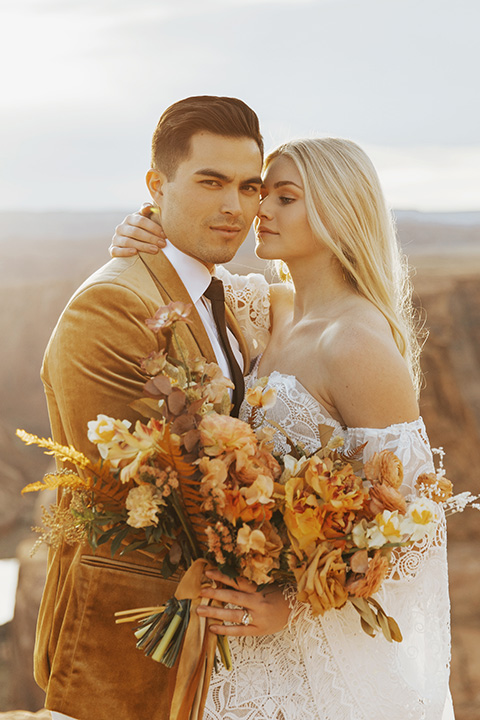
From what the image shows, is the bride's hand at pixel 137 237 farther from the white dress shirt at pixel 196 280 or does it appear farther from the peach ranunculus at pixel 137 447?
the peach ranunculus at pixel 137 447

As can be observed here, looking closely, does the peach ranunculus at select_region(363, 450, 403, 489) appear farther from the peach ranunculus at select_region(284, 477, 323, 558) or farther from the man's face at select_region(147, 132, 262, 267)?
the man's face at select_region(147, 132, 262, 267)

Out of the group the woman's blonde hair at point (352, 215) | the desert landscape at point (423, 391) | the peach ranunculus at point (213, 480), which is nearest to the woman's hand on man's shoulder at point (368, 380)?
the woman's blonde hair at point (352, 215)

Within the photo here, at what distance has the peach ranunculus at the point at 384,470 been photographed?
2025mm

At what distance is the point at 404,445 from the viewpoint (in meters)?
2.34

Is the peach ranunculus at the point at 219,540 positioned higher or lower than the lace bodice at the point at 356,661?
higher

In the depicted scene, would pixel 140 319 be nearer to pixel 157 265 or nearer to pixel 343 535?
pixel 157 265

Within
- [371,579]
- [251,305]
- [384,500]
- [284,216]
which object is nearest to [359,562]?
[371,579]

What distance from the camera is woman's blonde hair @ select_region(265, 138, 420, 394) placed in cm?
279

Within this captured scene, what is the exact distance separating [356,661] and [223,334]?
1.20m

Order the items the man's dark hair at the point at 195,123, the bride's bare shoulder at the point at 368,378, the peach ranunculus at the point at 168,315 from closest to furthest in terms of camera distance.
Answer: the peach ranunculus at the point at 168,315 → the bride's bare shoulder at the point at 368,378 → the man's dark hair at the point at 195,123

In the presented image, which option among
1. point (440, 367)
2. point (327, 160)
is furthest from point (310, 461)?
point (440, 367)

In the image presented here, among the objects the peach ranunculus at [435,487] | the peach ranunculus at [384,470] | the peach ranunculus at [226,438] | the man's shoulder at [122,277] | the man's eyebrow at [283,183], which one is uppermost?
the man's eyebrow at [283,183]

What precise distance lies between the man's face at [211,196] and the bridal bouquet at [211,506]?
895mm

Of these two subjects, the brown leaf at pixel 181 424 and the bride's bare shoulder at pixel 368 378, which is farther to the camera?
the bride's bare shoulder at pixel 368 378
